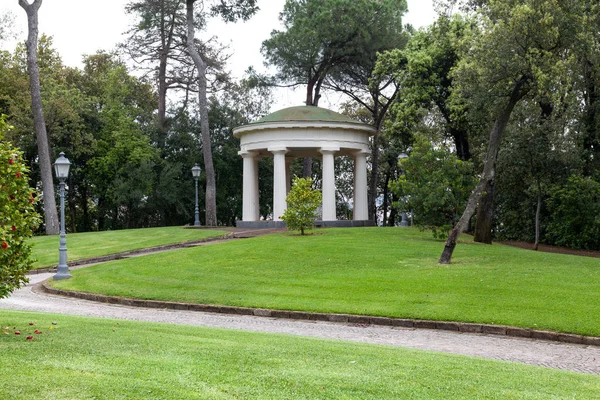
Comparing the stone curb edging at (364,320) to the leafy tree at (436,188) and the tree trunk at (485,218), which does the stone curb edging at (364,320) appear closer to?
the leafy tree at (436,188)

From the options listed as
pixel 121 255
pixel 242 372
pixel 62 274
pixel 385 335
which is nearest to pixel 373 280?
pixel 385 335

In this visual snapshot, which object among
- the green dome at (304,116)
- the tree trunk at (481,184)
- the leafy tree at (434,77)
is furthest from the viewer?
the green dome at (304,116)

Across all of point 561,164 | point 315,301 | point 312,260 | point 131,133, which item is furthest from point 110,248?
point 561,164

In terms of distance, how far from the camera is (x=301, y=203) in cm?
2556

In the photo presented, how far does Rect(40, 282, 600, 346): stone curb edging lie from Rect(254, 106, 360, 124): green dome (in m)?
18.2

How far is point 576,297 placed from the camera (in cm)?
1313

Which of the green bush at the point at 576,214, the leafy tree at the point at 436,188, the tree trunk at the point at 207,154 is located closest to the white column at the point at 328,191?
the tree trunk at the point at 207,154

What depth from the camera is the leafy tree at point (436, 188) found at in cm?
2447

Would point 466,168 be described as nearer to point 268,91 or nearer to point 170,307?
point 170,307

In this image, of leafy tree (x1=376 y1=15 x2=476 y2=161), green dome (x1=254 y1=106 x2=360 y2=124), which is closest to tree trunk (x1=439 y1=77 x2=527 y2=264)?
leafy tree (x1=376 y1=15 x2=476 y2=161)

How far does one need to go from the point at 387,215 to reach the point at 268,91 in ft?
56.7

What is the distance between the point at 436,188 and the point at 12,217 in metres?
18.5

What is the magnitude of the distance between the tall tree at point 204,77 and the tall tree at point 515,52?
68.1ft

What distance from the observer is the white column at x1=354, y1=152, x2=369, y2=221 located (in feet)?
113
